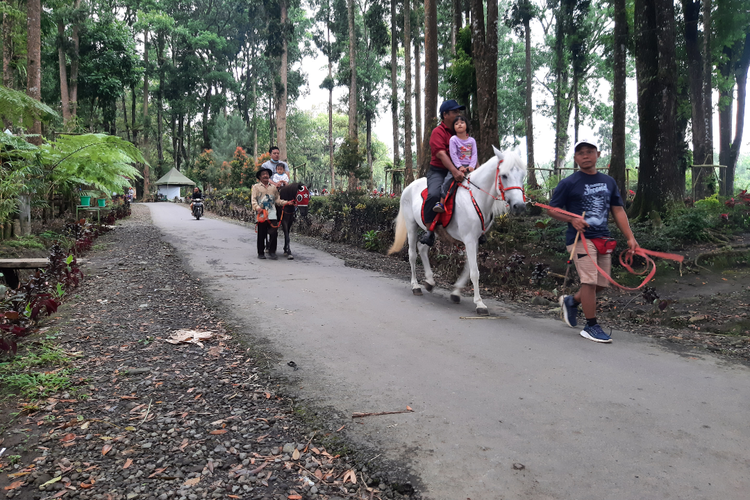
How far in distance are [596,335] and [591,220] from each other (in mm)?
1169

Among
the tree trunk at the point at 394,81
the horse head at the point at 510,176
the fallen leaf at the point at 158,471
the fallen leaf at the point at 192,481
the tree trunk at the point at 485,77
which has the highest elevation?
the tree trunk at the point at 394,81

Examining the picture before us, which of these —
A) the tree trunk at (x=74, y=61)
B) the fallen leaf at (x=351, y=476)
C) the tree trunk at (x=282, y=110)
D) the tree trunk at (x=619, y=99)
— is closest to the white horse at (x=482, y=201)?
the fallen leaf at (x=351, y=476)

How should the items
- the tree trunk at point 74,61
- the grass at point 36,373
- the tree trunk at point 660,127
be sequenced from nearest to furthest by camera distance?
the grass at point 36,373 < the tree trunk at point 660,127 < the tree trunk at point 74,61

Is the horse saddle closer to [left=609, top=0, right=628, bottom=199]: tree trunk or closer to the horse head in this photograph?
the horse head

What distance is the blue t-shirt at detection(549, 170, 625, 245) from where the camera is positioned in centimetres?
498

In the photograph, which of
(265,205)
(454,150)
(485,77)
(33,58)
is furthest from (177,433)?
(33,58)

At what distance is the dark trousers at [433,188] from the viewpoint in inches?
271

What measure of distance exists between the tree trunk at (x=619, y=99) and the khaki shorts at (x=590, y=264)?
1368cm

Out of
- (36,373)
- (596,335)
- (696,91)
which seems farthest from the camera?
(696,91)

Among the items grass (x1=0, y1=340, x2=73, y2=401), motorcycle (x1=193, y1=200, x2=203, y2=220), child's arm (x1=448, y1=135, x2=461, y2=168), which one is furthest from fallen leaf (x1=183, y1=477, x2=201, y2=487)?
motorcycle (x1=193, y1=200, x2=203, y2=220)

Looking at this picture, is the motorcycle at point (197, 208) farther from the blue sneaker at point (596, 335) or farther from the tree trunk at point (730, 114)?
the tree trunk at point (730, 114)

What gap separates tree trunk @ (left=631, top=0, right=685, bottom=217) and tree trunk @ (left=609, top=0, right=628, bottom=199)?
5039 mm

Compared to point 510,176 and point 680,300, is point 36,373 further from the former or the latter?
point 680,300

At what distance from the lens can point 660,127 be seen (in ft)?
39.3
